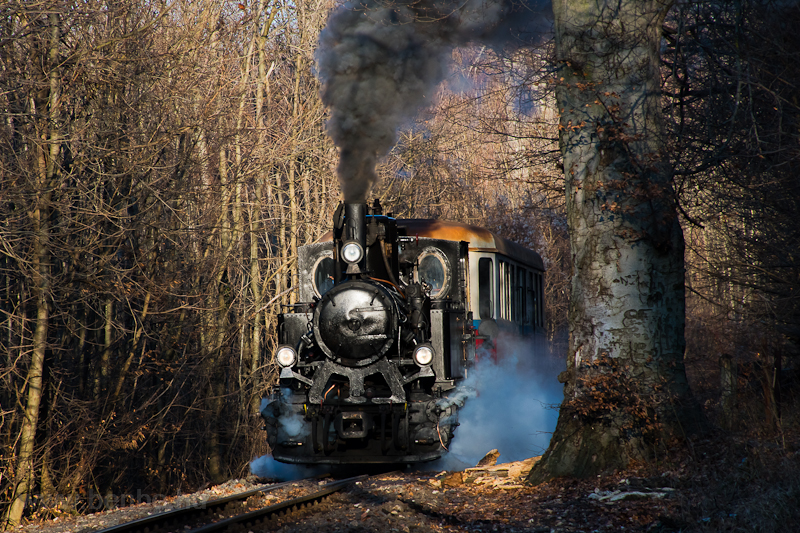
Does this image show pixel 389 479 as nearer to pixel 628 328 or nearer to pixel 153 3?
pixel 628 328

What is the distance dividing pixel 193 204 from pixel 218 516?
8.79 meters

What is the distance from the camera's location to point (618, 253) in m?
6.42

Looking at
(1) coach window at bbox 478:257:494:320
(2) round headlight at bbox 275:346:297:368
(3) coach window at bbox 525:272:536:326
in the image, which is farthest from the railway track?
(3) coach window at bbox 525:272:536:326

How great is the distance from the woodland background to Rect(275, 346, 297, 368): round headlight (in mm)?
2811

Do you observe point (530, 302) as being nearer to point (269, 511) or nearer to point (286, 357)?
point (286, 357)

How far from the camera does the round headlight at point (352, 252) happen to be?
7277mm

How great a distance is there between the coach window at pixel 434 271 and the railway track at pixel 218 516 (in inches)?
119

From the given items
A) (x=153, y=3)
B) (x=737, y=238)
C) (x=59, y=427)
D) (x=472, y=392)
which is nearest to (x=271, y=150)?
(x=153, y=3)

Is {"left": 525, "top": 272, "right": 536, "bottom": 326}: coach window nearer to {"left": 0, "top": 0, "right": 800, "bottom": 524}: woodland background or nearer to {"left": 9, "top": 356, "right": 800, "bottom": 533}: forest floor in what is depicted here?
{"left": 0, "top": 0, "right": 800, "bottom": 524}: woodland background

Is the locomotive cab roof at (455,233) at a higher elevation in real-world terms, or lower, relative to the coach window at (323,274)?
higher

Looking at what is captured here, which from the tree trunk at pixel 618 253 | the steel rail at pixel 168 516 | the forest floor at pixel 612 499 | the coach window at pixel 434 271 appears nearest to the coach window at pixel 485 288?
the coach window at pixel 434 271

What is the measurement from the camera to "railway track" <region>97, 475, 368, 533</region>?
499 cm

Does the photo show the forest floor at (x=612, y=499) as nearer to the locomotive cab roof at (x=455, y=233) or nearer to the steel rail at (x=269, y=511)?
the steel rail at (x=269, y=511)

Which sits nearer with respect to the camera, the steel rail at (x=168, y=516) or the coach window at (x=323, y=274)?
the steel rail at (x=168, y=516)
